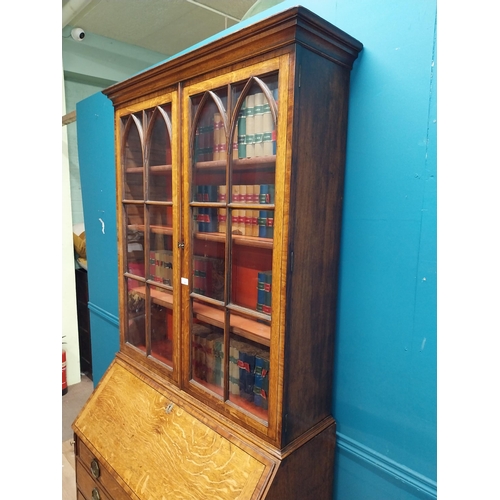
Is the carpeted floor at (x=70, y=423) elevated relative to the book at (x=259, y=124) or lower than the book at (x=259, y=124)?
lower

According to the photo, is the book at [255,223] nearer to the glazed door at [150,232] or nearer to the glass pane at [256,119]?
the glass pane at [256,119]

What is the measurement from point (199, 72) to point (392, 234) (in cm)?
89

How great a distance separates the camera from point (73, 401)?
125 inches

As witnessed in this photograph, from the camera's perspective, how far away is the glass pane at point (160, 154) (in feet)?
4.98

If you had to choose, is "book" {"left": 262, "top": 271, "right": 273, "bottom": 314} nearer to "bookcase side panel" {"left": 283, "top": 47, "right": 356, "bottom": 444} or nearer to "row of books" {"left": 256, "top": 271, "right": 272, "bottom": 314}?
"row of books" {"left": 256, "top": 271, "right": 272, "bottom": 314}

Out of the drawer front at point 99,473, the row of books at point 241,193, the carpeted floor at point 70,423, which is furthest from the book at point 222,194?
the carpeted floor at point 70,423

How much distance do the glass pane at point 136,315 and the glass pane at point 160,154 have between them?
1.55ft

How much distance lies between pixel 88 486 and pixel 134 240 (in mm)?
1200

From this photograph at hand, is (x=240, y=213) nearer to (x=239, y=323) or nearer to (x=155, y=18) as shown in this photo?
(x=239, y=323)

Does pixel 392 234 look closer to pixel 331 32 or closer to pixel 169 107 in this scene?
pixel 331 32

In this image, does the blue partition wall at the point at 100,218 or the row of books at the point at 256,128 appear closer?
the row of books at the point at 256,128

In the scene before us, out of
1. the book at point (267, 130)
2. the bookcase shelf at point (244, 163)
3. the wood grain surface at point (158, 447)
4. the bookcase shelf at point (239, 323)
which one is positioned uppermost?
the book at point (267, 130)

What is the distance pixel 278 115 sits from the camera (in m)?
1.07
